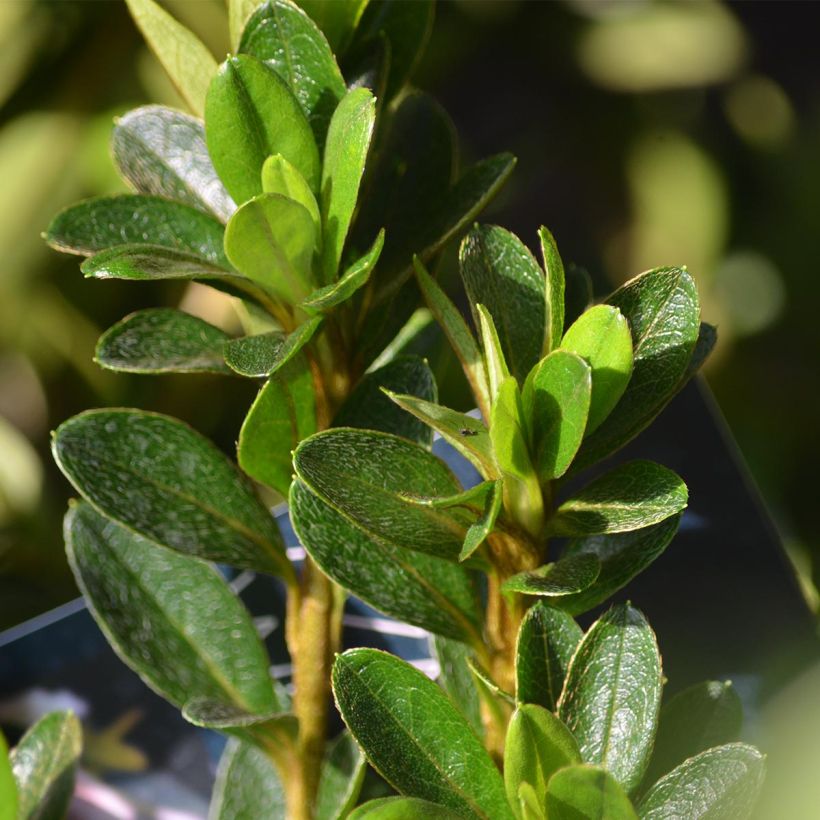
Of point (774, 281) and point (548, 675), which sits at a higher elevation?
point (548, 675)

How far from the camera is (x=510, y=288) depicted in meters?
0.45

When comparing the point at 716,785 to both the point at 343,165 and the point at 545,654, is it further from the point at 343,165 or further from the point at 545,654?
the point at 343,165

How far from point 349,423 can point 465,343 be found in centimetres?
9

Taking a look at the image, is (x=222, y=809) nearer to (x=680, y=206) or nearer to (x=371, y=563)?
(x=371, y=563)

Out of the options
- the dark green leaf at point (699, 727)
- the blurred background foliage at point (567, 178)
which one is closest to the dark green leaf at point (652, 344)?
the dark green leaf at point (699, 727)

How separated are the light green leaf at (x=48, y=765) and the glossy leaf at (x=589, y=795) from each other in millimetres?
275

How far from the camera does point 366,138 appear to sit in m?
0.41

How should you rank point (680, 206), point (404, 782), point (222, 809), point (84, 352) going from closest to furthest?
point (404, 782) < point (222, 809) < point (84, 352) < point (680, 206)

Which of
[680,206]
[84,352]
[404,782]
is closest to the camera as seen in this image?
[404,782]

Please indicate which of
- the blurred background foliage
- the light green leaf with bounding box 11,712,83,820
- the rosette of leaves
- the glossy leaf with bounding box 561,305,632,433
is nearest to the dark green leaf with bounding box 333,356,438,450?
the rosette of leaves

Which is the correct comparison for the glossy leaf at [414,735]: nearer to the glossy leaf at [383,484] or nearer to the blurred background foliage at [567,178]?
the glossy leaf at [383,484]

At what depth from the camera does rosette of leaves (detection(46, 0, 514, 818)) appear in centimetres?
43

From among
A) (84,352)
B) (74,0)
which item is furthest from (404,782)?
(74,0)

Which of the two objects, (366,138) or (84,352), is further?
(84,352)
